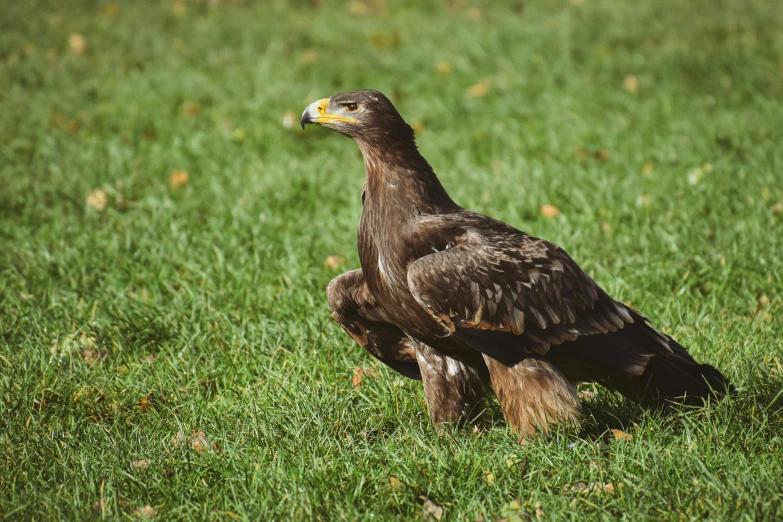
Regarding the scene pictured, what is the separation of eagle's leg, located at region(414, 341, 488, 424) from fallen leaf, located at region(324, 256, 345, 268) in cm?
175

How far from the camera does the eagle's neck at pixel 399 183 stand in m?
Answer: 3.85

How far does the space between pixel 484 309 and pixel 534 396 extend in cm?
46

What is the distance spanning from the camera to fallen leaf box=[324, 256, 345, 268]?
5730 mm

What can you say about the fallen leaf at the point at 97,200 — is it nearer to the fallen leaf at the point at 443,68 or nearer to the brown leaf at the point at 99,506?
the brown leaf at the point at 99,506

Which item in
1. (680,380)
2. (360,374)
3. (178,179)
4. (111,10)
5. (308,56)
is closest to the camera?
(680,380)

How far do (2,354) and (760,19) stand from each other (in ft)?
30.9

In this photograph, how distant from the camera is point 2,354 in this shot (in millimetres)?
4602

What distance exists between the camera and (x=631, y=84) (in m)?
8.60

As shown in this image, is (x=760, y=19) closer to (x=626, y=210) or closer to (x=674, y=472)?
(x=626, y=210)

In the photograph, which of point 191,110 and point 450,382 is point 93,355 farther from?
Result: point 191,110

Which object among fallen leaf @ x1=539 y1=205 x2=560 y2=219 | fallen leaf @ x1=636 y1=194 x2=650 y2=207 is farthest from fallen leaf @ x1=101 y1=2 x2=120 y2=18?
fallen leaf @ x1=636 y1=194 x2=650 y2=207

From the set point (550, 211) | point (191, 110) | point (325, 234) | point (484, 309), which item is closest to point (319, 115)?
point (484, 309)

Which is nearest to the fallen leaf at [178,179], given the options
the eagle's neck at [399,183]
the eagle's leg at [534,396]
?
the eagle's neck at [399,183]

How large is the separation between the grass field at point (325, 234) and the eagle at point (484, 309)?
0.18 m
